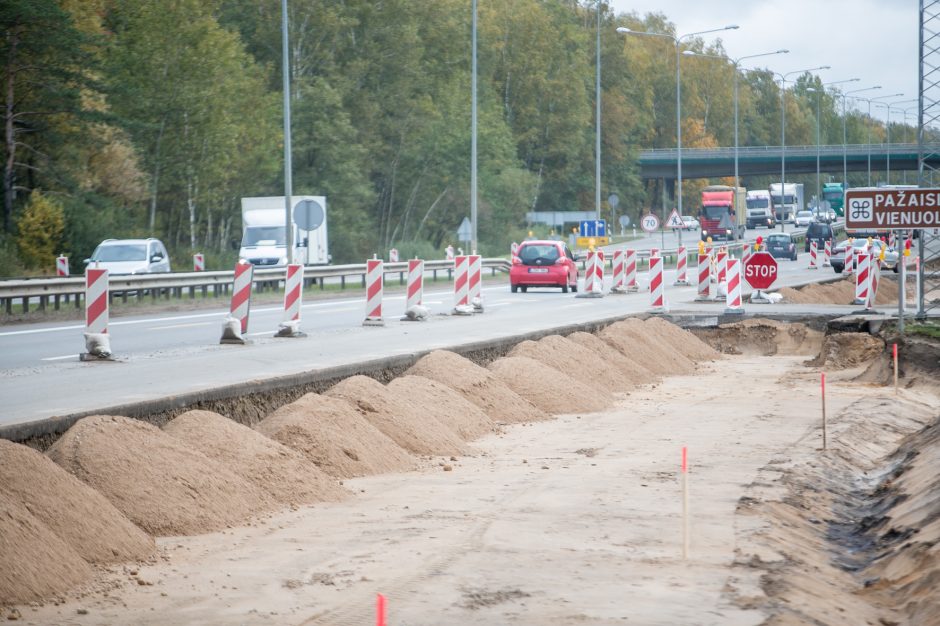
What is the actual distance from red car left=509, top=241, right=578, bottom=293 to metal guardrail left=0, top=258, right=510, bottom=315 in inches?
196

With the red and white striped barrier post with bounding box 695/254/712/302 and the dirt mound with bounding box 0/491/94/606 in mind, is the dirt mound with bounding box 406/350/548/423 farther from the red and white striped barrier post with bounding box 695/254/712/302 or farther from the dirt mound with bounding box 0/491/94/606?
the red and white striped barrier post with bounding box 695/254/712/302

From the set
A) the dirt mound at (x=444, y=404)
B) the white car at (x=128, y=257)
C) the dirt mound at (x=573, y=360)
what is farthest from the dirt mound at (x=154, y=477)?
the white car at (x=128, y=257)

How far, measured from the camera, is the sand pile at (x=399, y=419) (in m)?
13.6

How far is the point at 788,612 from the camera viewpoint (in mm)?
7805

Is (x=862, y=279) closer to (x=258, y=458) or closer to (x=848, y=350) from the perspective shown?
(x=848, y=350)

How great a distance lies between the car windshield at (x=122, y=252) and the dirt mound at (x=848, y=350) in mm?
20549

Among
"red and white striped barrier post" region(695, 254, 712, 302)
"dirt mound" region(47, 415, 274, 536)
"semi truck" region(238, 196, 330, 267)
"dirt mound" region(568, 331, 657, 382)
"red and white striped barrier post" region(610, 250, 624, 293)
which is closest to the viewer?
"dirt mound" region(47, 415, 274, 536)

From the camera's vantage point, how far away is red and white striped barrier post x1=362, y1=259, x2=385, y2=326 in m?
24.8

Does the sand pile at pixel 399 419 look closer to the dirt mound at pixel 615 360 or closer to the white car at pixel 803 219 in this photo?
the dirt mound at pixel 615 360

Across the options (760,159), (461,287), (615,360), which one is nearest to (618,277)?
(461,287)

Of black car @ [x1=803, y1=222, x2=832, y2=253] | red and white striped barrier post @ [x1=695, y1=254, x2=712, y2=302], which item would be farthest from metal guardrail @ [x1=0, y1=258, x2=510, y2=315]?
black car @ [x1=803, y1=222, x2=832, y2=253]

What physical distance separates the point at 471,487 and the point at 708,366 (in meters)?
13.3

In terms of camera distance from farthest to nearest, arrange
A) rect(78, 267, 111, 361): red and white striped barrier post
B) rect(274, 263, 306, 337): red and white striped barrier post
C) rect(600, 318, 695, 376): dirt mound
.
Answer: rect(600, 318, 695, 376): dirt mound < rect(274, 263, 306, 337): red and white striped barrier post < rect(78, 267, 111, 361): red and white striped barrier post

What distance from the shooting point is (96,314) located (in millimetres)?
17844
